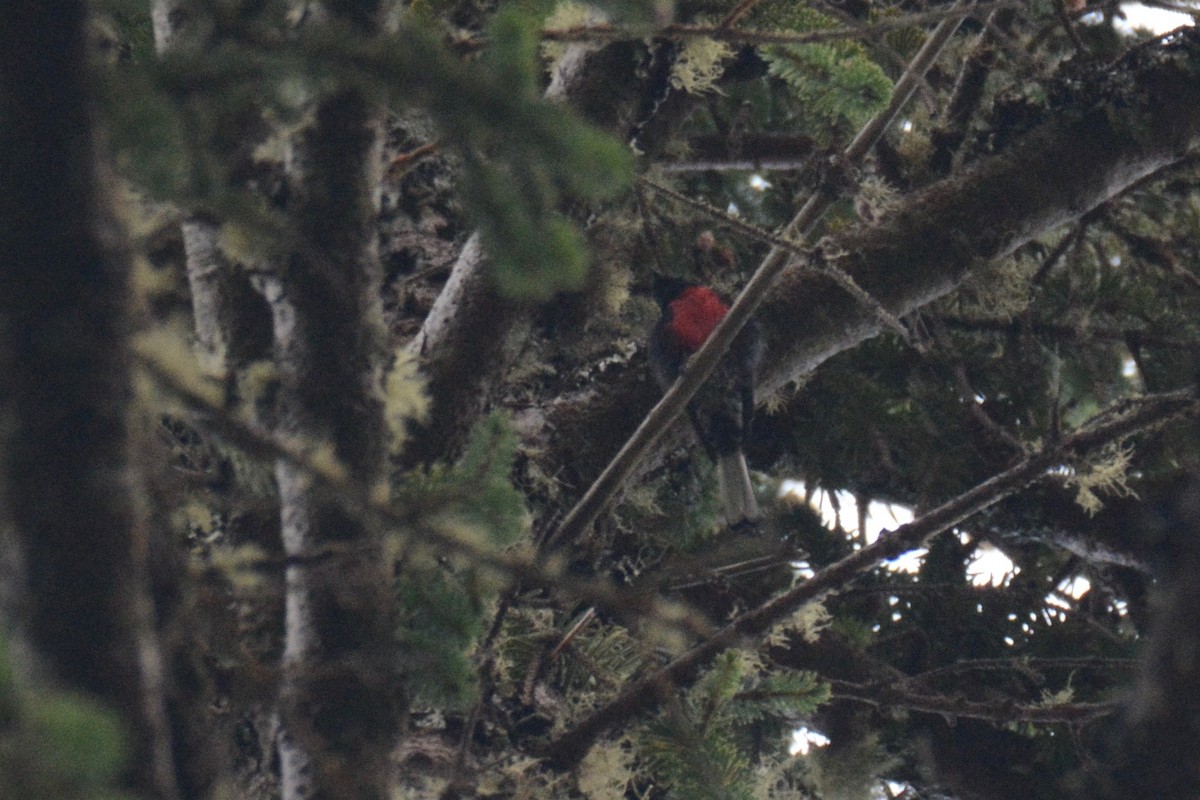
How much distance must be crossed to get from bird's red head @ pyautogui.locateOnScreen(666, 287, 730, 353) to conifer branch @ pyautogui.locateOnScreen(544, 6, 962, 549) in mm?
1346

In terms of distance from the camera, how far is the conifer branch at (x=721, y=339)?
2.52 meters

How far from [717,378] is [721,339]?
116cm

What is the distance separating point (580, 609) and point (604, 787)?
2.42 feet

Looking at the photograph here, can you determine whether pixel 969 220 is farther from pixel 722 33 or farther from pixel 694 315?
pixel 722 33

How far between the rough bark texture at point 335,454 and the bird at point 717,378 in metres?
1.49

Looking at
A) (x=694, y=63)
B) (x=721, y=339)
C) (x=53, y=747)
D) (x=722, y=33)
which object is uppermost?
(x=694, y=63)

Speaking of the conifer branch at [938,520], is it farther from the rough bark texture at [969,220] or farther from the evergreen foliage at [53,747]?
the evergreen foliage at [53,747]

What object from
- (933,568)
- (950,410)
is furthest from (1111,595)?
(950,410)

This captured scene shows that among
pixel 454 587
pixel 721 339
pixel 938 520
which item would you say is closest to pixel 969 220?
pixel 721 339

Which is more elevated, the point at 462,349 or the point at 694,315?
the point at 694,315

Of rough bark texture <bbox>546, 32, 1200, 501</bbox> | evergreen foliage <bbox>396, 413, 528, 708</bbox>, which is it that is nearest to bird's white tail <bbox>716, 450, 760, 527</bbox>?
rough bark texture <bbox>546, 32, 1200, 501</bbox>

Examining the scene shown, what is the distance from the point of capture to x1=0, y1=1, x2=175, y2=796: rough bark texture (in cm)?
100

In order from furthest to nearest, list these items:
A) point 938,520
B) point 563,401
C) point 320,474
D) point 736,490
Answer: point 736,490 → point 563,401 → point 938,520 → point 320,474

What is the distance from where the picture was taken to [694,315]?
4.45 metres
